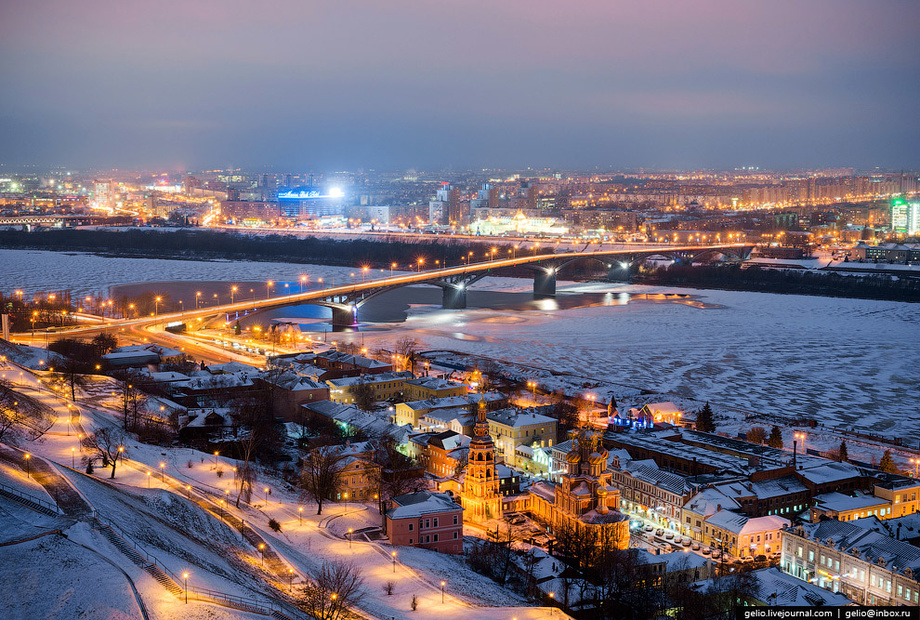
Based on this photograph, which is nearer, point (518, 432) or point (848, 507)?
point (848, 507)

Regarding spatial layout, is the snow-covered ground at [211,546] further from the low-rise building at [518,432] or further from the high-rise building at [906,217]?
the high-rise building at [906,217]

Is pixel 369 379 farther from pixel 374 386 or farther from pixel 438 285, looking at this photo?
pixel 438 285

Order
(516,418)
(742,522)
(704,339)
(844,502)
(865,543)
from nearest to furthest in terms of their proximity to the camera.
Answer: (865,543), (742,522), (844,502), (516,418), (704,339)

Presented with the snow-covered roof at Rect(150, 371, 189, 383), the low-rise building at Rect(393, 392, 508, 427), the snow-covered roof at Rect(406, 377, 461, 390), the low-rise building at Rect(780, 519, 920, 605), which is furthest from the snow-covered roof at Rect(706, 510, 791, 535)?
the snow-covered roof at Rect(150, 371, 189, 383)

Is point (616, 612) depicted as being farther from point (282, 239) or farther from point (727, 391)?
point (282, 239)

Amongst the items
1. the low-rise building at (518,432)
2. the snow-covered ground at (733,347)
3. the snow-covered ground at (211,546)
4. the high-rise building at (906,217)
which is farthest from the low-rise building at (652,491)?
the high-rise building at (906,217)

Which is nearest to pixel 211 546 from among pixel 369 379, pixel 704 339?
pixel 369 379

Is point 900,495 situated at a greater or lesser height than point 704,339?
lesser
